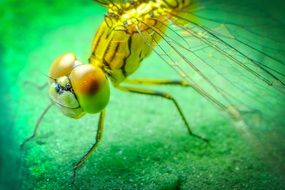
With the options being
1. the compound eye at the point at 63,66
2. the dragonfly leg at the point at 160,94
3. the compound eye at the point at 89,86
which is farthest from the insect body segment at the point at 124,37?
the compound eye at the point at 89,86

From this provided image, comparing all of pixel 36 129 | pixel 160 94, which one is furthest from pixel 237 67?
pixel 36 129

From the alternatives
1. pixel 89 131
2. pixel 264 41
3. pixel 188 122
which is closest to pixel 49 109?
pixel 89 131

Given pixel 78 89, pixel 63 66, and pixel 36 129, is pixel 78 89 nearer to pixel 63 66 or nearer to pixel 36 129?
pixel 63 66

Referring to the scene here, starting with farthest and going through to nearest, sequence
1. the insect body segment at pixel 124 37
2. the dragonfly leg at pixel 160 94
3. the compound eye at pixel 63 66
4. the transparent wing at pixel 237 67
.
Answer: the dragonfly leg at pixel 160 94
the insect body segment at pixel 124 37
the compound eye at pixel 63 66
the transparent wing at pixel 237 67

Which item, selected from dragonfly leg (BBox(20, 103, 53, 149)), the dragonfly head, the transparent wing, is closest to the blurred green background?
dragonfly leg (BBox(20, 103, 53, 149))

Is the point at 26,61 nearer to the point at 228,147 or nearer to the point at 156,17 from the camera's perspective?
the point at 156,17

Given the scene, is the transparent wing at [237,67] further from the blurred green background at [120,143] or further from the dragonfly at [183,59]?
the blurred green background at [120,143]

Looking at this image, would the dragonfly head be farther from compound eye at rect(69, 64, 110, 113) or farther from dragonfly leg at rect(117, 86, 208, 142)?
dragonfly leg at rect(117, 86, 208, 142)
